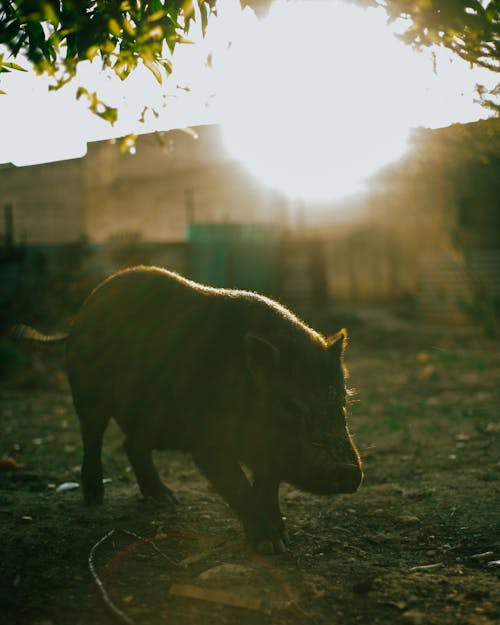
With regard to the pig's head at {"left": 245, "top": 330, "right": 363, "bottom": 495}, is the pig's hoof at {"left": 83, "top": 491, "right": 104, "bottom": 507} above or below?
below

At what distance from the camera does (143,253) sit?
13953mm

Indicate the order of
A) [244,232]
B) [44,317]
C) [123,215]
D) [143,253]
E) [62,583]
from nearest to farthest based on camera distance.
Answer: [62,583]
[44,317]
[143,253]
[244,232]
[123,215]

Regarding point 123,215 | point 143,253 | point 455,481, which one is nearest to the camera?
point 455,481

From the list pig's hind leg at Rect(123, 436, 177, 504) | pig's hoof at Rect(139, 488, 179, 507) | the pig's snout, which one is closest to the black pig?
the pig's snout

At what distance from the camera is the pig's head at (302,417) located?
326 cm

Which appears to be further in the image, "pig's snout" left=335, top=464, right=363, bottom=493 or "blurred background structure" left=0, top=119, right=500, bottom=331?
"blurred background structure" left=0, top=119, right=500, bottom=331

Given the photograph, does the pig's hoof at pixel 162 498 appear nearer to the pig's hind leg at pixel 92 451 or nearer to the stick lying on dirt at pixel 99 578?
the pig's hind leg at pixel 92 451

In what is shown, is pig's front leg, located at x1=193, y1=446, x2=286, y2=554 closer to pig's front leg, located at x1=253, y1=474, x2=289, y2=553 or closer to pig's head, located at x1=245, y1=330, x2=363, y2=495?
pig's front leg, located at x1=253, y1=474, x2=289, y2=553

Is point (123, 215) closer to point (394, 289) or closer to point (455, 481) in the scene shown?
point (394, 289)

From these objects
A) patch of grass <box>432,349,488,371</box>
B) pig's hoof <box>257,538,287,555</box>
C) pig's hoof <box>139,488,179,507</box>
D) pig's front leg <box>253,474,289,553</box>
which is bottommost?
patch of grass <box>432,349,488,371</box>

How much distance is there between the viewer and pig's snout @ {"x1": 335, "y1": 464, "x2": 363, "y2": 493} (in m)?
3.23

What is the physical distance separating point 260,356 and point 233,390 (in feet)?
0.80

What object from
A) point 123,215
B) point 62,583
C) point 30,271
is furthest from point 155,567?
point 123,215

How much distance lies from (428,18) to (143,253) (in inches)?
437
